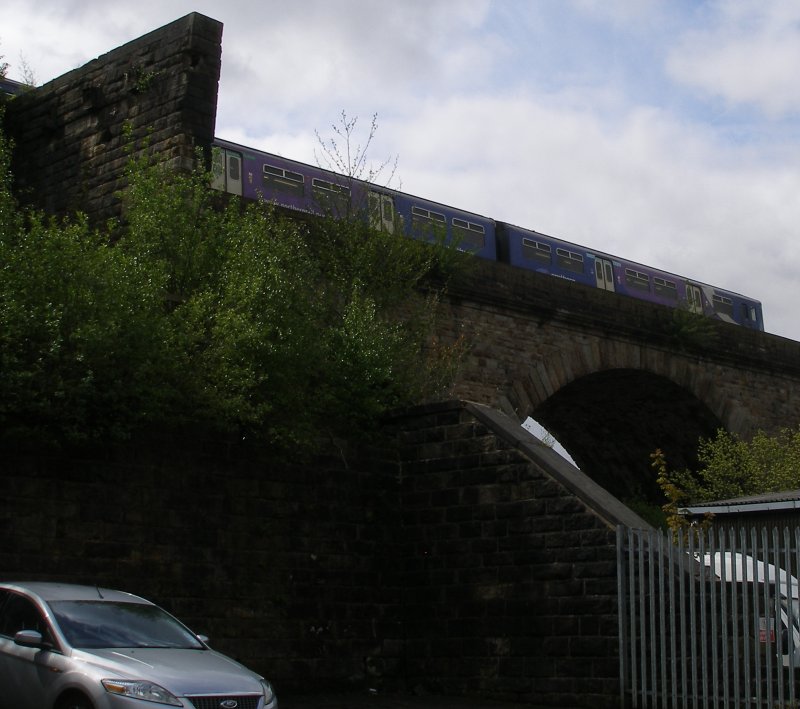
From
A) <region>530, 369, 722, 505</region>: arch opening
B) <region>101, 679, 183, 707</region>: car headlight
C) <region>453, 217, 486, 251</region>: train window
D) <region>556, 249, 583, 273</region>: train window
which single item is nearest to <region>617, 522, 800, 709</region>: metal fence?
<region>101, 679, 183, 707</region>: car headlight

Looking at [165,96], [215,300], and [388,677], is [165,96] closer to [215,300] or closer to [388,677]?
[215,300]

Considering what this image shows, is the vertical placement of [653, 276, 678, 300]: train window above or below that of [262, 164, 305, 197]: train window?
above

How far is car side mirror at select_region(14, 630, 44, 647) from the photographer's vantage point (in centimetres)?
830

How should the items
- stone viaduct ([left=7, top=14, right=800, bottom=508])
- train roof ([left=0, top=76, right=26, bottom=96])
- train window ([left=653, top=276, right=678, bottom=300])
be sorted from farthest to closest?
1. train window ([left=653, top=276, right=678, bottom=300])
2. train roof ([left=0, top=76, right=26, bottom=96])
3. stone viaduct ([left=7, top=14, right=800, bottom=508])

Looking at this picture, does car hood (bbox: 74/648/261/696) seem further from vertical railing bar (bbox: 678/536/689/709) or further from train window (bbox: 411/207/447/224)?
train window (bbox: 411/207/447/224)

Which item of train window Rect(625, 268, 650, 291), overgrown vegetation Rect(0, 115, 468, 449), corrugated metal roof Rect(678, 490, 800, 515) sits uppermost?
train window Rect(625, 268, 650, 291)

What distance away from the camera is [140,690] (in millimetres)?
7879

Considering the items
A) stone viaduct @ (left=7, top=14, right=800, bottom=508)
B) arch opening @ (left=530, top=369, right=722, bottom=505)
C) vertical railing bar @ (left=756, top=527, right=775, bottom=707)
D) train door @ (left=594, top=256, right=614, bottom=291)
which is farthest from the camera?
train door @ (left=594, top=256, right=614, bottom=291)

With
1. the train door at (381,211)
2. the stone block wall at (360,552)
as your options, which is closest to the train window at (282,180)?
the train door at (381,211)

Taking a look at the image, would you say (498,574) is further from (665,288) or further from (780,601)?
(665,288)

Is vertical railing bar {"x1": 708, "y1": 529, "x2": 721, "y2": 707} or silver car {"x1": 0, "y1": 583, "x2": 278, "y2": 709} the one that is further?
vertical railing bar {"x1": 708, "y1": 529, "x2": 721, "y2": 707}

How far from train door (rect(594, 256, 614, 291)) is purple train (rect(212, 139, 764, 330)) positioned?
24 millimetres

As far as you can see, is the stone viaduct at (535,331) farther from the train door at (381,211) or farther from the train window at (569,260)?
the train window at (569,260)

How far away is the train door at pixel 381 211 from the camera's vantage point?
19.9 m
